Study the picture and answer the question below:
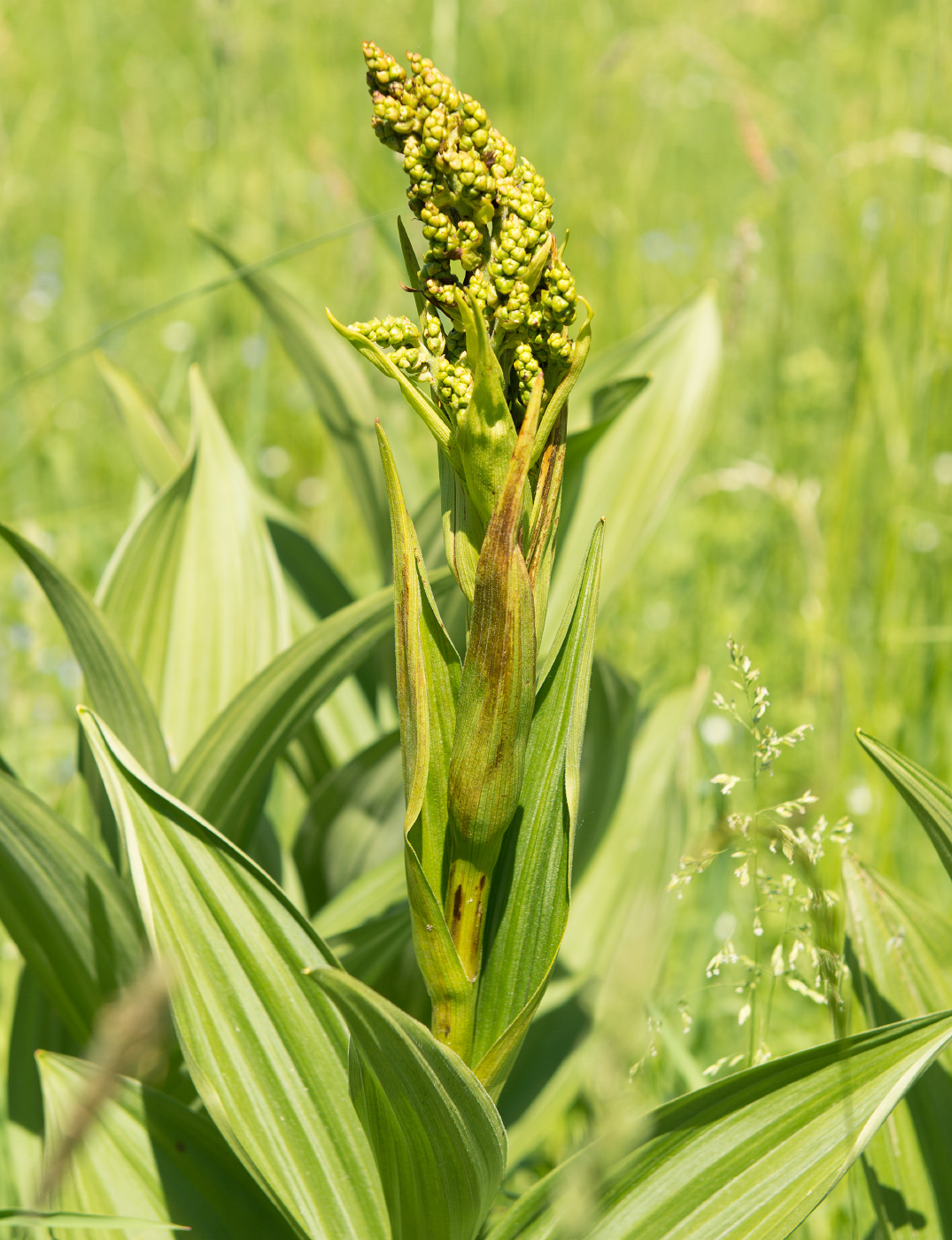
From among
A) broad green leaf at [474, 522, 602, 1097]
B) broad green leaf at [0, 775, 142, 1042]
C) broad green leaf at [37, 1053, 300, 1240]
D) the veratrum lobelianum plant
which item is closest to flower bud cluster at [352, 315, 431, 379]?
the veratrum lobelianum plant

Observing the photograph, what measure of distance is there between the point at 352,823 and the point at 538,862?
1.97 feet

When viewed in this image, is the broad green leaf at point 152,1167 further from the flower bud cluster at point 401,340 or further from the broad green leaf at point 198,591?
the flower bud cluster at point 401,340

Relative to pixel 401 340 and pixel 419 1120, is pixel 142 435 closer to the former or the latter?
pixel 401 340

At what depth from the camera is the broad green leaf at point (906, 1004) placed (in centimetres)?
91

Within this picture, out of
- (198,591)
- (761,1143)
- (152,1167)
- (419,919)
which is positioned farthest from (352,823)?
(761,1143)

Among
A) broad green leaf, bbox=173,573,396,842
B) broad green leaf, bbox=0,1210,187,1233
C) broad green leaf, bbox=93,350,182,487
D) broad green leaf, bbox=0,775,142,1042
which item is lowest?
broad green leaf, bbox=0,1210,187,1233

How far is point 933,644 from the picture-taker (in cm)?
207

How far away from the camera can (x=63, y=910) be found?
1.03 m

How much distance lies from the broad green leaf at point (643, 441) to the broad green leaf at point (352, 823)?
31 centimetres

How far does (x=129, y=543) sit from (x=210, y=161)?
7.03 ft

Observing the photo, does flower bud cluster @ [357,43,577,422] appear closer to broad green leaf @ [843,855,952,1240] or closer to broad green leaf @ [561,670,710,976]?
broad green leaf @ [843,855,952,1240]

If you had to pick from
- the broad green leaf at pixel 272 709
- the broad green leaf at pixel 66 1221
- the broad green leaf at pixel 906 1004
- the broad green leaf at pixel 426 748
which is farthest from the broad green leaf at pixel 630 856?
the broad green leaf at pixel 66 1221

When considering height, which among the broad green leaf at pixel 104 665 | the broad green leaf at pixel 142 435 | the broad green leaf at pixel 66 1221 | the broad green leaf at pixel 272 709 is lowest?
the broad green leaf at pixel 66 1221

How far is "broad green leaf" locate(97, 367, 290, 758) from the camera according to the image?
4.24ft
